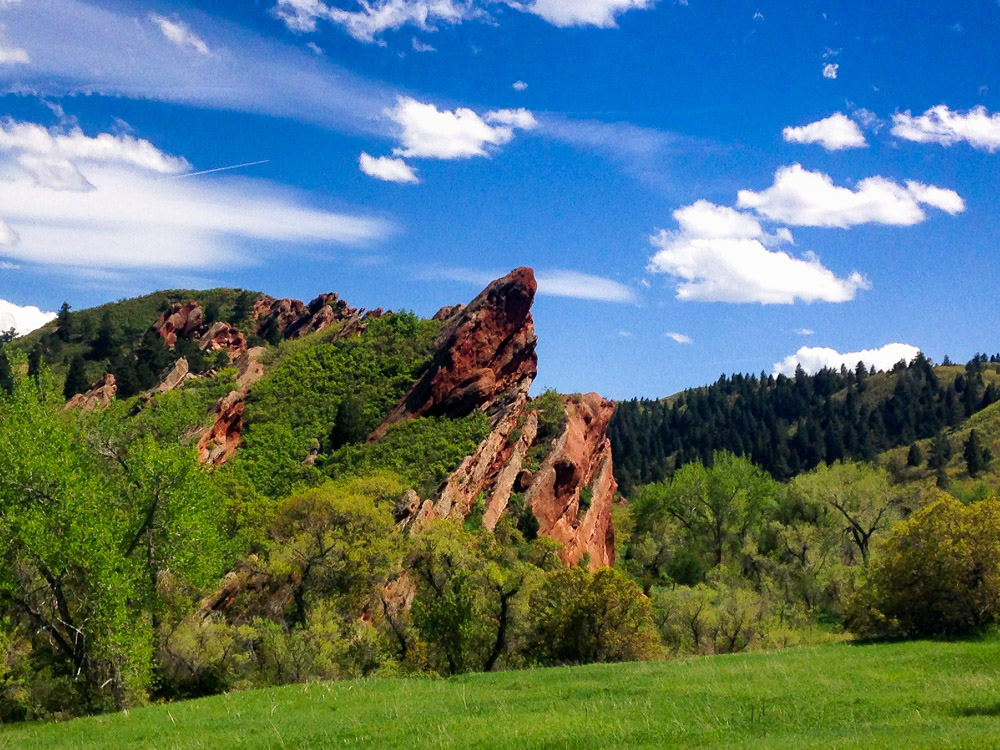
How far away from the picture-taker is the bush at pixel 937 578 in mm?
31141

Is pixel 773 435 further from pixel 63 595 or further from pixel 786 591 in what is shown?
pixel 63 595

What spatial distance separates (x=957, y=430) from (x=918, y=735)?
165150mm

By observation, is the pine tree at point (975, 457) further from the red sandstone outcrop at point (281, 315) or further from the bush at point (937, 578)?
the red sandstone outcrop at point (281, 315)

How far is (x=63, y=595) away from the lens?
25.8m

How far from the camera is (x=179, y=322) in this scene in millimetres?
108750

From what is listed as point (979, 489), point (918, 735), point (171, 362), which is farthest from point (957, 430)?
point (918, 735)

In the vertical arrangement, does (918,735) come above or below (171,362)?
below

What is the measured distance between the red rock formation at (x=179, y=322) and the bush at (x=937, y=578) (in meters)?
97.2

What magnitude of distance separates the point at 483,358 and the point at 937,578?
42023 millimetres

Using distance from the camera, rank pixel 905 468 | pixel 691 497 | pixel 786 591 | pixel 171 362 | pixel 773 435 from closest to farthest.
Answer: pixel 786 591 < pixel 691 497 < pixel 171 362 < pixel 905 468 < pixel 773 435

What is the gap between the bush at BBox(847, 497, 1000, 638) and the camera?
31141 millimetres

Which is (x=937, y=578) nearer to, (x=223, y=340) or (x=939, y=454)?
(x=223, y=340)

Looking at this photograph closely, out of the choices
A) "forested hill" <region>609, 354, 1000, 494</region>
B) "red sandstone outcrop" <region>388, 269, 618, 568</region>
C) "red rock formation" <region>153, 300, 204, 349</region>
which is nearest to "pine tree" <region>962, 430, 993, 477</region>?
"forested hill" <region>609, 354, 1000, 494</region>

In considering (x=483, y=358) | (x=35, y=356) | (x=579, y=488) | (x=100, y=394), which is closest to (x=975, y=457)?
(x=579, y=488)
